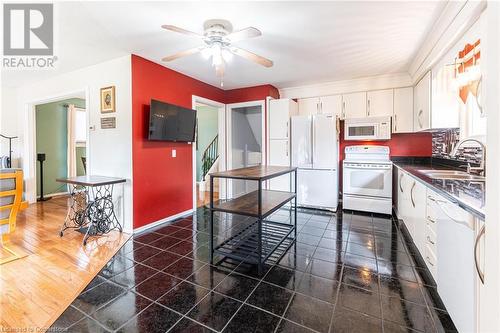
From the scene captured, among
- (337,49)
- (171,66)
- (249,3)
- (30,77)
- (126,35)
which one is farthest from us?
(30,77)

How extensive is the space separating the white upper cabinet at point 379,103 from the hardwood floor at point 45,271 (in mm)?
4621

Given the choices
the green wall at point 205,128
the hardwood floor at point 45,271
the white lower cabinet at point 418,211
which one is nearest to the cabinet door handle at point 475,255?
the white lower cabinet at point 418,211

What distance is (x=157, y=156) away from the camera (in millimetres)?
3529

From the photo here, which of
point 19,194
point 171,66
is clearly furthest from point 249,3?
point 19,194

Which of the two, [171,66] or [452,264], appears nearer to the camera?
[452,264]

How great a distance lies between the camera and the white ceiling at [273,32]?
6.97 feet

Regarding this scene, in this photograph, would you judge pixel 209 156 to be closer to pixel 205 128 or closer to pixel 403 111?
pixel 205 128

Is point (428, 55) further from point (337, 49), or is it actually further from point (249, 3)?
point (249, 3)

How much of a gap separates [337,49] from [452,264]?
107 inches

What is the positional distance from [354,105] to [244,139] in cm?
255

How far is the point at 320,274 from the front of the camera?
7.11 feet

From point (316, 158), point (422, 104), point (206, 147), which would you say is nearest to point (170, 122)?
point (316, 158)

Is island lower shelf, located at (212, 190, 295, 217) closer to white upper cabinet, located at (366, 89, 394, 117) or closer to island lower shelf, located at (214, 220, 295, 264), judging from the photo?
island lower shelf, located at (214, 220, 295, 264)

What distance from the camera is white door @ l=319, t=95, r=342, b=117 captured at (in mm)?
4508
